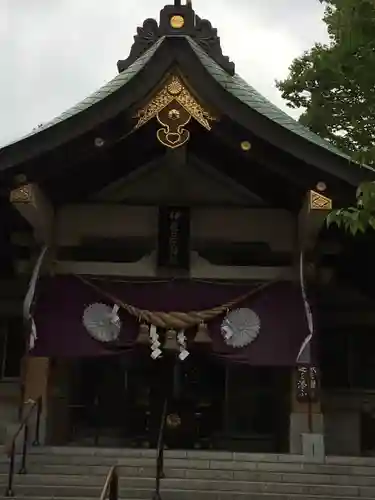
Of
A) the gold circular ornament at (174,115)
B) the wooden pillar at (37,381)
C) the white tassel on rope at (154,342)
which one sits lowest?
the wooden pillar at (37,381)

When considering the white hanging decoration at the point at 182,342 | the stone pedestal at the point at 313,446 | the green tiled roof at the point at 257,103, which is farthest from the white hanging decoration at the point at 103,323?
the green tiled roof at the point at 257,103

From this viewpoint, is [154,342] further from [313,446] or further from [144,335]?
[313,446]

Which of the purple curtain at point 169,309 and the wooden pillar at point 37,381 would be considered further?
the wooden pillar at point 37,381

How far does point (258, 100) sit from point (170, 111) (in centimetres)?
212

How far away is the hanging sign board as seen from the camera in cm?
1064

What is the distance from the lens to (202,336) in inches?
398

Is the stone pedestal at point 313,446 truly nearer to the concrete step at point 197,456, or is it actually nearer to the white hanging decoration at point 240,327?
the concrete step at point 197,456

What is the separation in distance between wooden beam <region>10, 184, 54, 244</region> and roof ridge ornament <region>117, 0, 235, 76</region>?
3.21 meters

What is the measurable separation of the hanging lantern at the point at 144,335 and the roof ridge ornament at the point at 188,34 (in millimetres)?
4527

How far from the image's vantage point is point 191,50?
930 centimetres

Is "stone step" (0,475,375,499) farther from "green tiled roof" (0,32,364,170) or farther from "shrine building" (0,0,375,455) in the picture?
"green tiled roof" (0,32,364,170)

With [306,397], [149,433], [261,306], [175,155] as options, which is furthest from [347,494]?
[175,155]

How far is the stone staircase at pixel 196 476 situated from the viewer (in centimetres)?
797

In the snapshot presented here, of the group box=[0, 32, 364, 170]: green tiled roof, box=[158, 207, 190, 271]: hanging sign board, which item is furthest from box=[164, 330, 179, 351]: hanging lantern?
box=[0, 32, 364, 170]: green tiled roof
